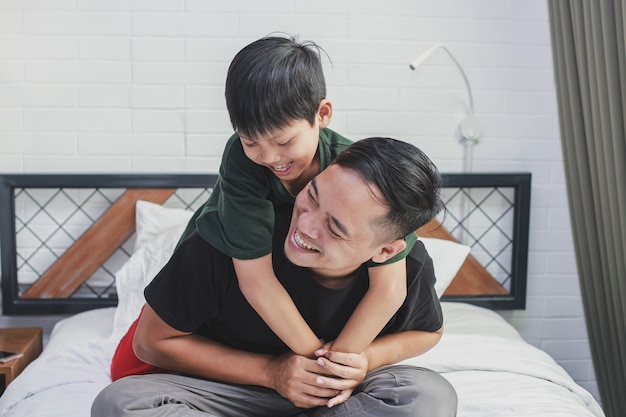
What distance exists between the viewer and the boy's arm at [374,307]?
147 cm

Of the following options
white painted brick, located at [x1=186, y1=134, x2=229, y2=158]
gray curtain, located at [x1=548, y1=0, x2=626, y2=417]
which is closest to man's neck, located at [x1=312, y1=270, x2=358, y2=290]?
gray curtain, located at [x1=548, y1=0, x2=626, y2=417]

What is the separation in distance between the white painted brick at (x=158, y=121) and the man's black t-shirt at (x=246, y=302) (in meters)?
1.29

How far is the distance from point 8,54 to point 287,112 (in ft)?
5.77

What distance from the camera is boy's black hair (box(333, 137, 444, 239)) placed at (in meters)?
1.33

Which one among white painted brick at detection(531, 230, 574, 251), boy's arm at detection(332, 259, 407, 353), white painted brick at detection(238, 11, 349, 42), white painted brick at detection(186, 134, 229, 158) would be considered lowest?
boy's arm at detection(332, 259, 407, 353)

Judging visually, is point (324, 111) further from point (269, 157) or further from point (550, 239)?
point (550, 239)

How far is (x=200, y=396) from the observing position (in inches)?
59.9

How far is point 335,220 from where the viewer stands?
1.35 m

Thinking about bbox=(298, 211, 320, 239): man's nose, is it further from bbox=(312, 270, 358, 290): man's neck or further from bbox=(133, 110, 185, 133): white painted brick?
bbox=(133, 110, 185, 133): white painted brick

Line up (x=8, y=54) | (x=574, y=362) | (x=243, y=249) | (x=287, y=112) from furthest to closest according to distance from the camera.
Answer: (x=574, y=362), (x=8, y=54), (x=243, y=249), (x=287, y=112)

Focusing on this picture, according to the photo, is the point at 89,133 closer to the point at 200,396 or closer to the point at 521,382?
the point at 200,396

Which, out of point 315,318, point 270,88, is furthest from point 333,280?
point 270,88

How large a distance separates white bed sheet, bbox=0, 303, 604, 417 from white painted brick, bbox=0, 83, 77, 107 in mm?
833

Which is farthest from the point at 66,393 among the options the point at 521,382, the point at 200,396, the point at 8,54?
the point at 8,54
